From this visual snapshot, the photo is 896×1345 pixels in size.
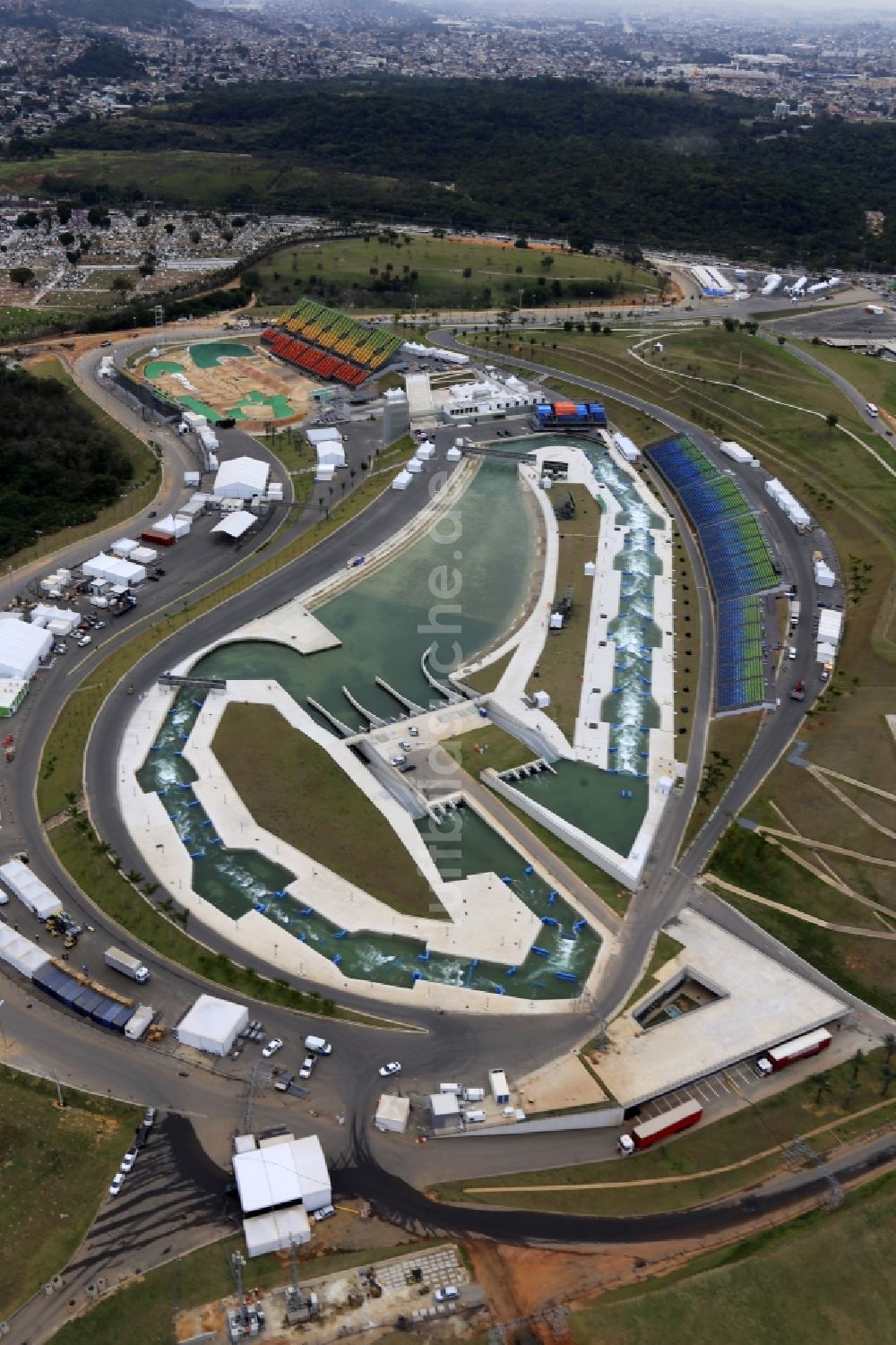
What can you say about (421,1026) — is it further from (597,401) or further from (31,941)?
(597,401)

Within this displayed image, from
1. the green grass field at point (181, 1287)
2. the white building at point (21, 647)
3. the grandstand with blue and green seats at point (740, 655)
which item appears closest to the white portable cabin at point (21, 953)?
the green grass field at point (181, 1287)

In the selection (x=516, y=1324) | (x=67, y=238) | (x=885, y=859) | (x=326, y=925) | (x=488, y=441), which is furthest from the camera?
(x=67, y=238)

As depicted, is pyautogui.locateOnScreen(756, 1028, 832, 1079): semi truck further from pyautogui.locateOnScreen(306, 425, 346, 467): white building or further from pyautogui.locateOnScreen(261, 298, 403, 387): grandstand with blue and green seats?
pyautogui.locateOnScreen(261, 298, 403, 387): grandstand with blue and green seats

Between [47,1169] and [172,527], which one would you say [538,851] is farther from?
[172,527]

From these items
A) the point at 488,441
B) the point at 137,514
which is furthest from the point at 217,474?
the point at 488,441

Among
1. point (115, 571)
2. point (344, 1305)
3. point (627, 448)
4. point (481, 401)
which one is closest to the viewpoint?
point (344, 1305)

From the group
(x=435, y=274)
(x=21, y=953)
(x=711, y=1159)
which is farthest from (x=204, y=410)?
(x=711, y=1159)

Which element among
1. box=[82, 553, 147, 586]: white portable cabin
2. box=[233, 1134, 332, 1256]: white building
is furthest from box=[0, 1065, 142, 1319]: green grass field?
box=[82, 553, 147, 586]: white portable cabin
